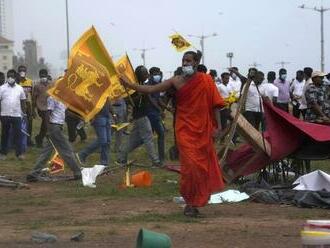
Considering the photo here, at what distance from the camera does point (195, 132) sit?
820 cm

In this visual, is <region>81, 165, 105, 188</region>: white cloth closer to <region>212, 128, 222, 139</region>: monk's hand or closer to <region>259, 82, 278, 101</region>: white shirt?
<region>212, 128, 222, 139</region>: monk's hand

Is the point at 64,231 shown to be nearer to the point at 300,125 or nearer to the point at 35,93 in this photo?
the point at 300,125

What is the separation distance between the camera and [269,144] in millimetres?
10133

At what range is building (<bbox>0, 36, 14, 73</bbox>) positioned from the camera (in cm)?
7797

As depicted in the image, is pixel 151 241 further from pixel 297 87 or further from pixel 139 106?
pixel 297 87

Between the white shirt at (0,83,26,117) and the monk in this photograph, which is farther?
the white shirt at (0,83,26,117)

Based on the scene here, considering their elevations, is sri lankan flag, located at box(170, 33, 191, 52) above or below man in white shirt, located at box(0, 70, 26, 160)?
above

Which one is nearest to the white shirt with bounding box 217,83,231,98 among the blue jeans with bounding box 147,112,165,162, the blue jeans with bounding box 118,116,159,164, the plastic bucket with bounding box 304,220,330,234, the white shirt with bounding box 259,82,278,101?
the white shirt with bounding box 259,82,278,101

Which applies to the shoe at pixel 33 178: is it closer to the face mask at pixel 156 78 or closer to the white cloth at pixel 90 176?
the white cloth at pixel 90 176

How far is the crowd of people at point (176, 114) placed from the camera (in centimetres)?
820

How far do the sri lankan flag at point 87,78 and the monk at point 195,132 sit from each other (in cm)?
133

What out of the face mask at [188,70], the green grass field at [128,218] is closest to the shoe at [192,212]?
the green grass field at [128,218]

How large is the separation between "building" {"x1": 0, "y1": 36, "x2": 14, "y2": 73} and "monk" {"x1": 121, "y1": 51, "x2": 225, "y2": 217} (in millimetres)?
70688

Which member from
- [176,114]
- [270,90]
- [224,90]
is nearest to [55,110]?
[176,114]
